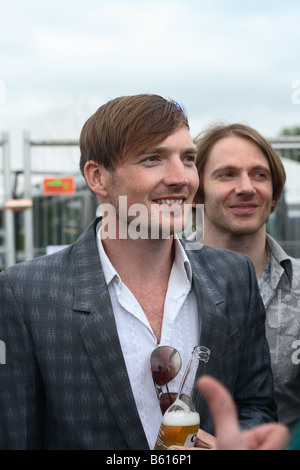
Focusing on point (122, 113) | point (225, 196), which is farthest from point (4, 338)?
point (225, 196)

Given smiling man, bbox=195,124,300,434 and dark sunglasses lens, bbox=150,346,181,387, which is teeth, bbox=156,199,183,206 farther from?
smiling man, bbox=195,124,300,434

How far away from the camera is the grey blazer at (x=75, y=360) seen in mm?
1861

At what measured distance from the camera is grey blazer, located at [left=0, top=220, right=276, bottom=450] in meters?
1.86

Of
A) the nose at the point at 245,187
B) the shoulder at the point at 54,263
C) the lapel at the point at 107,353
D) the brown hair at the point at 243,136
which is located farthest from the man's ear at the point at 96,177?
the brown hair at the point at 243,136

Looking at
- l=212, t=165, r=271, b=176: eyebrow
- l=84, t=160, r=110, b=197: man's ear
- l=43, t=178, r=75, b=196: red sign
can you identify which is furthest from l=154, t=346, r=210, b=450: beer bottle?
l=43, t=178, r=75, b=196: red sign

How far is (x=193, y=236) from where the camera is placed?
10.3 feet

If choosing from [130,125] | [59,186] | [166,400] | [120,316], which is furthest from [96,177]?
[59,186]

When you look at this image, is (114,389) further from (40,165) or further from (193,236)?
(40,165)

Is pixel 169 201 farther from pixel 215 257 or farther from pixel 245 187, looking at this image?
pixel 245 187

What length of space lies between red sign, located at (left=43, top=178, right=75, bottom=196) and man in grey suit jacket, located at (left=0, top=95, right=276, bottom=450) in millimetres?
3506

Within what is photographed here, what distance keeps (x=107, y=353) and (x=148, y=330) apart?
17 centimetres

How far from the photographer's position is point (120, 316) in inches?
78.5

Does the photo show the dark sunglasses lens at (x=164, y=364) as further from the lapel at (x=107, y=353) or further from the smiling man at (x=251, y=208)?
the smiling man at (x=251, y=208)

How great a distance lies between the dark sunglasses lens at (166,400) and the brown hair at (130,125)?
0.76 meters
